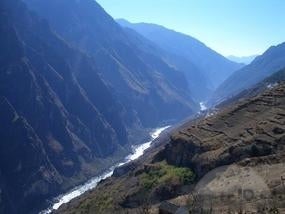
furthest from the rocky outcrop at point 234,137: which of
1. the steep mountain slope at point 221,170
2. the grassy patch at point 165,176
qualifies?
the grassy patch at point 165,176

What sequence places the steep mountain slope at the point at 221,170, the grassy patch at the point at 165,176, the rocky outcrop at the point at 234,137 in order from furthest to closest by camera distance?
1. the grassy patch at the point at 165,176
2. the rocky outcrop at the point at 234,137
3. the steep mountain slope at the point at 221,170

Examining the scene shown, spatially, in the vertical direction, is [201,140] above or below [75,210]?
above

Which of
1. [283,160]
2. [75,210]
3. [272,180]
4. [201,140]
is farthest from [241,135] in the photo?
[75,210]

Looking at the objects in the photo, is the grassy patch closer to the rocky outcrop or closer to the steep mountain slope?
the steep mountain slope

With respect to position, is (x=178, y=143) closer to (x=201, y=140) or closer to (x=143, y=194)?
(x=201, y=140)

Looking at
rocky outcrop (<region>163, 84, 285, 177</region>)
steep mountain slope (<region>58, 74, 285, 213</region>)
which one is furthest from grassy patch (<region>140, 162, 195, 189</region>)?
rocky outcrop (<region>163, 84, 285, 177</region>)

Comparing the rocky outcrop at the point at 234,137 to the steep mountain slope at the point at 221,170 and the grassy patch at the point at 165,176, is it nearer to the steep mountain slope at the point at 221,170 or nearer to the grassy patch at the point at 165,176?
the steep mountain slope at the point at 221,170

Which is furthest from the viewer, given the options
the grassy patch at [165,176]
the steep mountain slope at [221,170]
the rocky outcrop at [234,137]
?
the grassy patch at [165,176]

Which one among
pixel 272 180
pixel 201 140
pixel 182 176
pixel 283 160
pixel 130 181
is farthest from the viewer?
pixel 130 181
